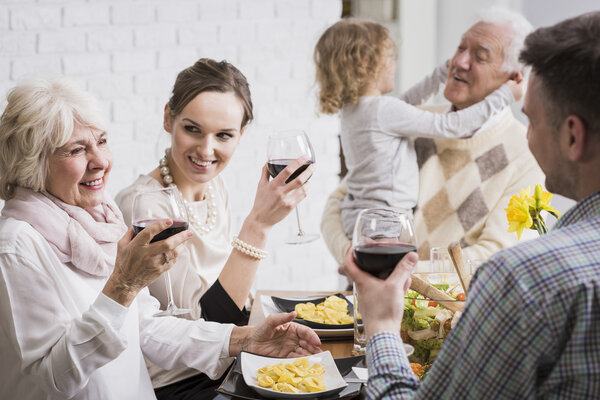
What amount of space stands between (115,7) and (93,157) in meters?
1.80

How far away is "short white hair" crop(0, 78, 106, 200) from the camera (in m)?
1.58

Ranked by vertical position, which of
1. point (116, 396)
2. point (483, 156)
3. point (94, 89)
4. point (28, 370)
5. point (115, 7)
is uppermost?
point (115, 7)

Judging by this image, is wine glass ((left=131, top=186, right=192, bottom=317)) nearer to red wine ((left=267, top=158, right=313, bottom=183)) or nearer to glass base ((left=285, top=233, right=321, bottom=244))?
red wine ((left=267, top=158, right=313, bottom=183))

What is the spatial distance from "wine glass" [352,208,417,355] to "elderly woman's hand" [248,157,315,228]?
0.74 metres

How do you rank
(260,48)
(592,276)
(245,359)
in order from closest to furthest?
(592,276)
(245,359)
(260,48)

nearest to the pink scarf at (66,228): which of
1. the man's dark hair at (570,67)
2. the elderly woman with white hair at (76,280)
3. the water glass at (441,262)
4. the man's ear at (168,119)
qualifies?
the elderly woman with white hair at (76,280)

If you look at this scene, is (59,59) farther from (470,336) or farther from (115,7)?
(470,336)

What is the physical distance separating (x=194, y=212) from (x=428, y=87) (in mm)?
1388

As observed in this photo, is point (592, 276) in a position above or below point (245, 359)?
above

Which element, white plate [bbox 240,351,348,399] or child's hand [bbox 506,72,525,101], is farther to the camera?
child's hand [bbox 506,72,525,101]

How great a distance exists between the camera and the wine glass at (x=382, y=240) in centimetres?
115

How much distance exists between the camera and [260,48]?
11.7ft

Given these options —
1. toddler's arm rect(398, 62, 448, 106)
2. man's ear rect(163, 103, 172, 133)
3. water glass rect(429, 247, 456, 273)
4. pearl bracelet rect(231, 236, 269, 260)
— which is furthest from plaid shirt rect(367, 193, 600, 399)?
toddler's arm rect(398, 62, 448, 106)

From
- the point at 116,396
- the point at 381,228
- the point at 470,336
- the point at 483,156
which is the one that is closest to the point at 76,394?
the point at 116,396
